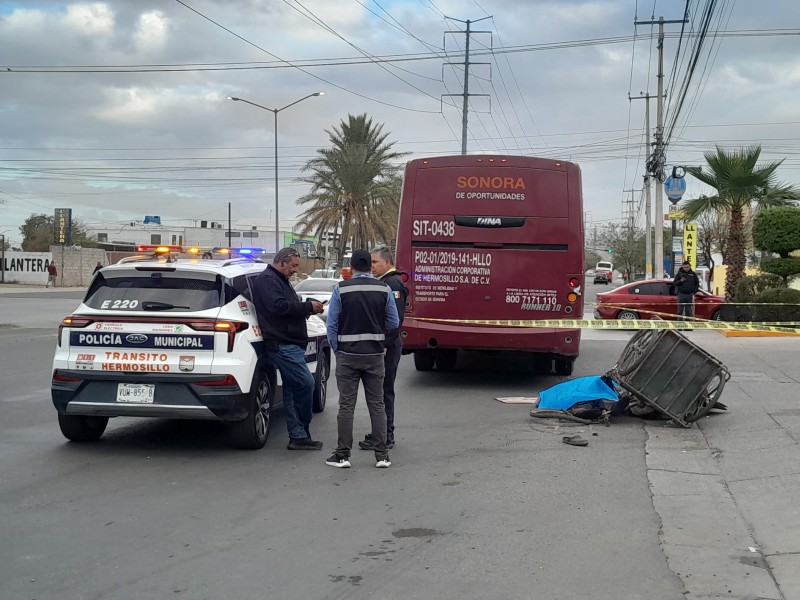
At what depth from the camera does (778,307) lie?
2072 cm

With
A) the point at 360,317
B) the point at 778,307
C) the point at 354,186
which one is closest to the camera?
the point at 360,317

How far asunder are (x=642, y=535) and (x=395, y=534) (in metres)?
1.61

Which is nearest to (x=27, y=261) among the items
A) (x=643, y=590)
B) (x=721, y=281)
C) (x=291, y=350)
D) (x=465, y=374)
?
(x=721, y=281)

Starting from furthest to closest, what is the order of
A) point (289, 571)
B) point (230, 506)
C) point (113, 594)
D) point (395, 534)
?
point (230, 506), point (395, 534), point (289, 571), point (113, 594)

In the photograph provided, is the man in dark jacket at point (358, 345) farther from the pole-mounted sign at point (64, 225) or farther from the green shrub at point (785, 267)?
the pole-mounted sign at point (64, 225)

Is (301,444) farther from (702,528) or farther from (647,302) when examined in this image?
(647,302)

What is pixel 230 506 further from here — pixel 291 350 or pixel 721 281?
pixel 721 281

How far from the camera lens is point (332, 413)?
33.3 ft

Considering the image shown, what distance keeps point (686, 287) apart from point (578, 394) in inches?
519

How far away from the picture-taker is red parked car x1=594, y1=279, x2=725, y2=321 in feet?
75.3

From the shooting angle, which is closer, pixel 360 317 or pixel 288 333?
pixel 360 317

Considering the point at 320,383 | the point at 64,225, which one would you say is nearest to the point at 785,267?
the point at 320,383

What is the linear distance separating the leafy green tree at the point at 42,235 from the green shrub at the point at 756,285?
209 feet

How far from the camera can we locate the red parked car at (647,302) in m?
22.9
